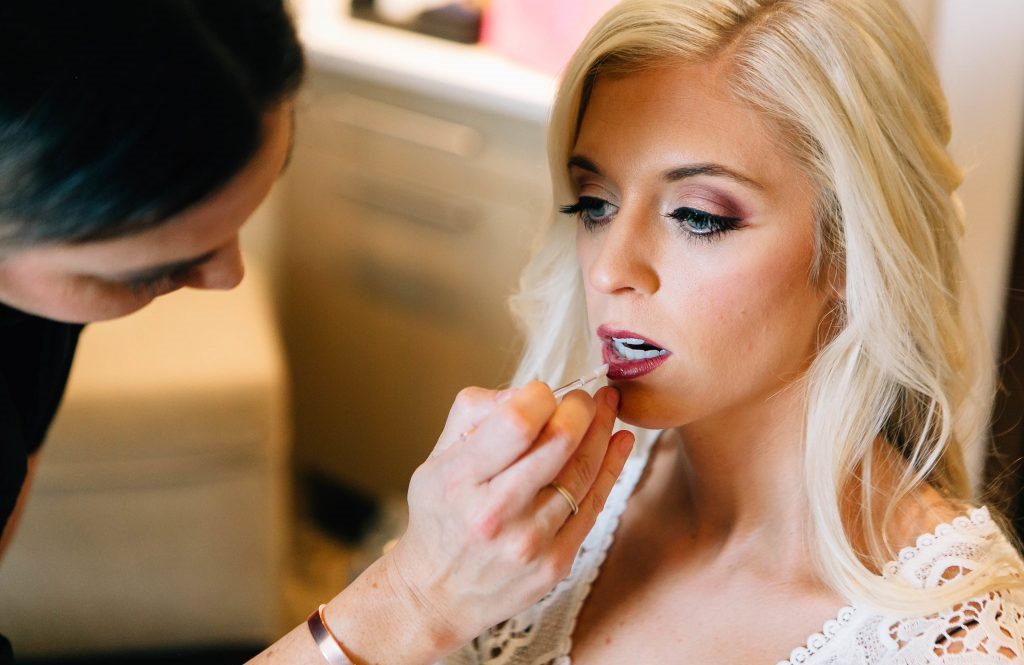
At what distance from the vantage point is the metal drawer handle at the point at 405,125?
2.11 metres

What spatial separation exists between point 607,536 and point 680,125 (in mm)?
457

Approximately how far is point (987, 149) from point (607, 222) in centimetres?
51

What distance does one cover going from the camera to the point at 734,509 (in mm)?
1103

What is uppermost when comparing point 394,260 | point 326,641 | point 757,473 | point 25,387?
point 757,473

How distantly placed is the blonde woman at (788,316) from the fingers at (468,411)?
158mm

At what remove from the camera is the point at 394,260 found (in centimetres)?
235

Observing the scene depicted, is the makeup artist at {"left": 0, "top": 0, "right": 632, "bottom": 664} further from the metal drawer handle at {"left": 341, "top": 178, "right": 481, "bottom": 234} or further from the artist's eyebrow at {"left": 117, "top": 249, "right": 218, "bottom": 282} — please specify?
the metal drawer handle at {"left": 341, "top": 178, "right": 481, "bottom": 234}

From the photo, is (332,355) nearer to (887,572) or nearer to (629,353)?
(629,353)

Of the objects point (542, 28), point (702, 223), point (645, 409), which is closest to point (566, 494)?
point (645, 409)

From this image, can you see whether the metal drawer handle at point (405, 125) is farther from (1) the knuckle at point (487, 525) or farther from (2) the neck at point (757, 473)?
(1) the knuckle at point (487, 525)

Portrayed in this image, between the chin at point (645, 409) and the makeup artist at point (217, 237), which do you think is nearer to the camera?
the makeup artist at point (217, 237)

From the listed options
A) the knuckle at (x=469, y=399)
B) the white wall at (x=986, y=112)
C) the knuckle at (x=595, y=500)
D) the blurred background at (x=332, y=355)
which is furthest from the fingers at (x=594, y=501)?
the blurred background at (x=332, y=355)

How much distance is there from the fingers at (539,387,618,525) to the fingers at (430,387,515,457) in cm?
7

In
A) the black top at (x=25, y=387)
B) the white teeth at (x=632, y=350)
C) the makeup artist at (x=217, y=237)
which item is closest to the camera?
the makeup artist at (x=217, y=237)
